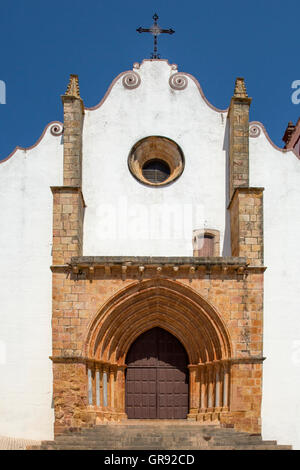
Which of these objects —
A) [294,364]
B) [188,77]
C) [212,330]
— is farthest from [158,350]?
[188,77]

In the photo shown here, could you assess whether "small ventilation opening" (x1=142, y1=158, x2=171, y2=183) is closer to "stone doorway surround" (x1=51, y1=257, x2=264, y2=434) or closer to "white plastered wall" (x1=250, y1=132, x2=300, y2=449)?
"white plastered wall" (x1=250, y1=132, x2=300, y2=449)

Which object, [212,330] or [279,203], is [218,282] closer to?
[212,330]

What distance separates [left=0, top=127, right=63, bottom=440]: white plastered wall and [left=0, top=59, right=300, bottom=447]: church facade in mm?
27

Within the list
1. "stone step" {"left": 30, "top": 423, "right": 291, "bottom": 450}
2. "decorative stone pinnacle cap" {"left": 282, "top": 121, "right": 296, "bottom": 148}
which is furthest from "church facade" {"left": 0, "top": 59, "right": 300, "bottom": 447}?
"decorative stone pinnacle cap" {"left": 282, "top": 121, "right": 296, "bottom": 148}

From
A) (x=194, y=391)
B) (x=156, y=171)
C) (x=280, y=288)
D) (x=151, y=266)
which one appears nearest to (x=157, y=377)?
(x=194, y=391)

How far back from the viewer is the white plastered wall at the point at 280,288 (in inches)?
582

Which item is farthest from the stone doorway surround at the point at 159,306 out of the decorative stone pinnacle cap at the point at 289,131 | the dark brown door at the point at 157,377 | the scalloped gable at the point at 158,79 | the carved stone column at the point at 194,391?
the decorative stone pinnacle cap at the point at 289,131

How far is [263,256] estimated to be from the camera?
14.5m

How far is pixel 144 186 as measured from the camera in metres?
16.0

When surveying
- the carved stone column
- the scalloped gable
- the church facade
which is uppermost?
the scalloped gable

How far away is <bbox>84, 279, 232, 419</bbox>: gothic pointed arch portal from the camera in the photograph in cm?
1388

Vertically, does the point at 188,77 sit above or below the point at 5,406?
above

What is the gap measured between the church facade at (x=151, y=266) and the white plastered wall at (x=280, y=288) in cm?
3
